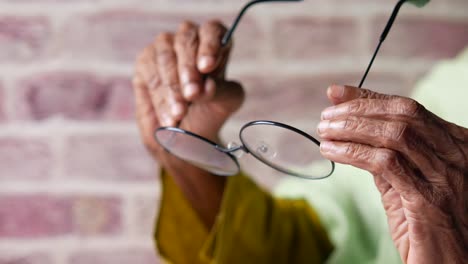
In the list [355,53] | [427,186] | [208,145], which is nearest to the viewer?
[427,186]

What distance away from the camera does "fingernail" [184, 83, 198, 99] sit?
0.77m

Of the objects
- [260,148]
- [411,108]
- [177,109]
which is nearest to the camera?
[411,108]

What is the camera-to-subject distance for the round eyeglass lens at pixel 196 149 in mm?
678

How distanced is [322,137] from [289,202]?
52 cm

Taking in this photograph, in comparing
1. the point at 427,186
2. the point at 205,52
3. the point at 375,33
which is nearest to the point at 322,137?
the point at 427,186

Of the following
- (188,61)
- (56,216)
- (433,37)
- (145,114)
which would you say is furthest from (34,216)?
(433,37)

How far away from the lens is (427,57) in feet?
3.59

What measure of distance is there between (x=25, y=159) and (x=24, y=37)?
197mm

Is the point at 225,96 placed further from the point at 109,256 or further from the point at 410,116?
the point at 109,256

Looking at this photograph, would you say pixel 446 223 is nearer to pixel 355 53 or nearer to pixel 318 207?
pixel 318 207

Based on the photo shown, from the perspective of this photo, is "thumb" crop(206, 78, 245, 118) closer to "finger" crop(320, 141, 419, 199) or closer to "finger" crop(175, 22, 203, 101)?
"finger" crop(175, 22, 203, 101)

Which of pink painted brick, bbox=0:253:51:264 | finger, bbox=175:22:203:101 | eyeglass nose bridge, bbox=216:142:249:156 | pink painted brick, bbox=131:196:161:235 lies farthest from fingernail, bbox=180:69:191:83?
pink painted brick, bbox=0:253:51:264

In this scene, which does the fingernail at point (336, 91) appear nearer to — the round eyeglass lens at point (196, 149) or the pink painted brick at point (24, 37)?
the round eyeglass lens at point (196, 149)

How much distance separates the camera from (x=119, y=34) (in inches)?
43.1
